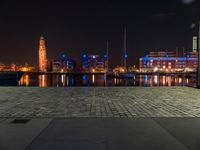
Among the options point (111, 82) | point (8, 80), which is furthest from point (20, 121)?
point (8, 80)

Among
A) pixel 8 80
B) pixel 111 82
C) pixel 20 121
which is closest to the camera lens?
pixel 20 121

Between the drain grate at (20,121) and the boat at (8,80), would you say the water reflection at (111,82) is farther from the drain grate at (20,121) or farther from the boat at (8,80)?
the drain grate at (20,121)

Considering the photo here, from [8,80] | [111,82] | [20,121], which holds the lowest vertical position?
[111,82]

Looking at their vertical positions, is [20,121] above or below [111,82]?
above

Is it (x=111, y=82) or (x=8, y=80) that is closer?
(x=111, y=82)

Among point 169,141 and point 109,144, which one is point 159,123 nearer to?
point 169,141

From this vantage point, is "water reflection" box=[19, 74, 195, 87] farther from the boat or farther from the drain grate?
the drain grate

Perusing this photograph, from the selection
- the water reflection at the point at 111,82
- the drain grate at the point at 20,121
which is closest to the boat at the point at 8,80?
the water reflection at the point at 111,82

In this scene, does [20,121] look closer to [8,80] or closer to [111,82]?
[111,82]

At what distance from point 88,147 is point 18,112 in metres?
4.97

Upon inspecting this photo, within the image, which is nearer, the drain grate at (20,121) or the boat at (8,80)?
the drain grate at (20,121)

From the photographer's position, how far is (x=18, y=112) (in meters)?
10.0

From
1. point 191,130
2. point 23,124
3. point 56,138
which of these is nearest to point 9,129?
point 23,124

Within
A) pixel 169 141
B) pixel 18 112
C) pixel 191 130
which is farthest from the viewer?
pixel 18 112
